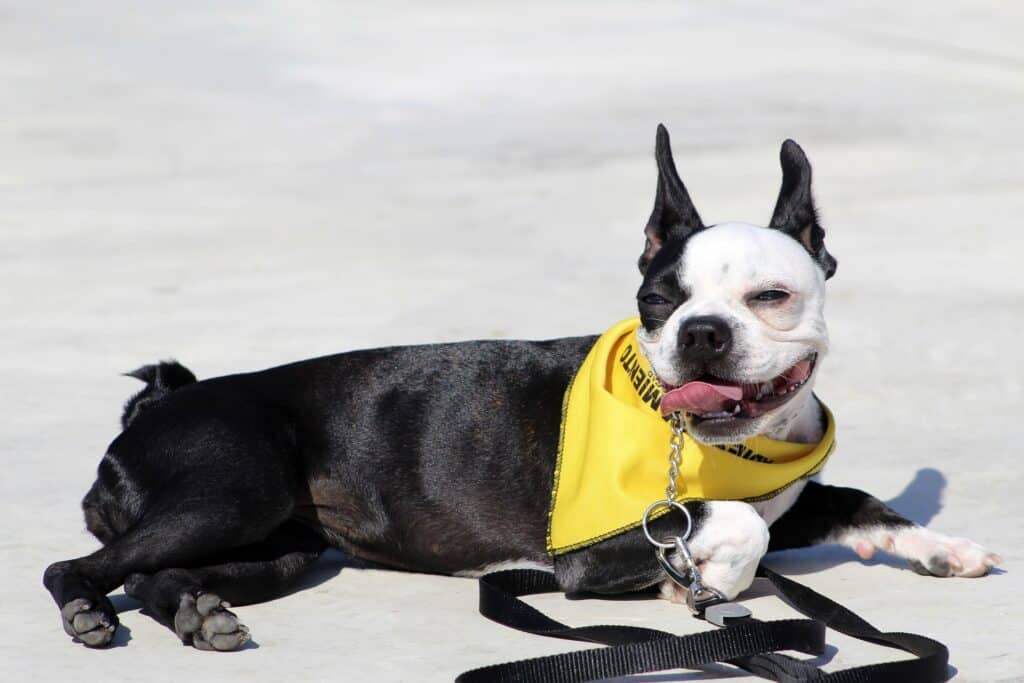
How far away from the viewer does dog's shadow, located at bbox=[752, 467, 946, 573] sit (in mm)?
5137

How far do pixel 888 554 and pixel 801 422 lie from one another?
65cm

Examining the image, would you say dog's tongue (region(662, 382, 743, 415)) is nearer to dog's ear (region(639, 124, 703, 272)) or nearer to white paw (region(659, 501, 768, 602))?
white paw (region(659, 501, 768, 602))

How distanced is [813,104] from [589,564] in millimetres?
8152

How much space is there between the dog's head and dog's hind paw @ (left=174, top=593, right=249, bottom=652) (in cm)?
129

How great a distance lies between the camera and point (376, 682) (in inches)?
160

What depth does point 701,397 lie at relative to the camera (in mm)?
4367

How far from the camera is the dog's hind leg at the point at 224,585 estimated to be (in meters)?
4.35

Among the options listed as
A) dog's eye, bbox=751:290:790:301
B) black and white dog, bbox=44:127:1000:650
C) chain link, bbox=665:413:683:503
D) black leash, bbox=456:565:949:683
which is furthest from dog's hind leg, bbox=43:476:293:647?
dog's eye, bbox=751:290:790:301

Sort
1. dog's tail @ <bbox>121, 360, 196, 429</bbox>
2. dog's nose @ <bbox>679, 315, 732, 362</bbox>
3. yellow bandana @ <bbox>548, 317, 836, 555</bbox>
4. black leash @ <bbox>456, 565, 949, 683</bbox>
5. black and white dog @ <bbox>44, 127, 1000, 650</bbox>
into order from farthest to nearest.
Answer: dog's tail @ <bbox>121, 360, 196, 429</bbox>
yellow bandana @ <bbox>548, 317, 836, 555</bbox>
black and white dog @ <bbox>44, 127, 1000, 650</bbox>
dog's nose @ <bbox>679, 315, 732, 362</bbox>
black leash @ <bbox>456, 565, 949, 683</bbox>

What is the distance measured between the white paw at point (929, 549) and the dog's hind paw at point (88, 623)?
2.24 m

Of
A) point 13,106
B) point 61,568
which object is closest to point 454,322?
point 61,568

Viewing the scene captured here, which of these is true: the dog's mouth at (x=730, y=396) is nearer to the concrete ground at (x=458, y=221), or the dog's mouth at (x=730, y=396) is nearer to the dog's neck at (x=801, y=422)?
the dog's neck at (x=801, y=422)

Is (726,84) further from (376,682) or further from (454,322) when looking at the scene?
(376,682)

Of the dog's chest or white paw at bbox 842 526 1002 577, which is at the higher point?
the dog's chest
